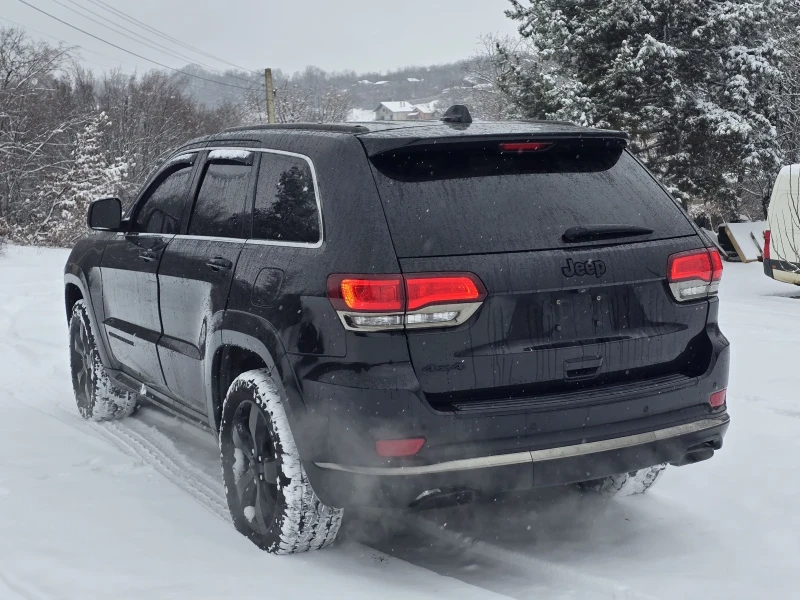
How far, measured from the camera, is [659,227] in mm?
3561

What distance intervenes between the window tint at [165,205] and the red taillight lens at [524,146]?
1.94 meters

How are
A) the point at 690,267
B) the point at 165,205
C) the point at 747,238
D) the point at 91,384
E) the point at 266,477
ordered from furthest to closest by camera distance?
the point at 747,238, the point at 91,384, the point at 165,205, the point at 266,477, the point at 690,267

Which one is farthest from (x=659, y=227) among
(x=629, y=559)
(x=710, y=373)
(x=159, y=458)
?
(x=159, y=458)

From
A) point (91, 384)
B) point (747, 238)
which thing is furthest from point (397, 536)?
point (747, 238)

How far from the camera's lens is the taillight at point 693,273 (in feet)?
11.4

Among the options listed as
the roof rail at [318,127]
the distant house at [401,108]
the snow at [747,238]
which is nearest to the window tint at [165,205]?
the roof rail at [318,127]

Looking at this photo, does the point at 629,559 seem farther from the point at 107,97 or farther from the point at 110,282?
the point at 107,97

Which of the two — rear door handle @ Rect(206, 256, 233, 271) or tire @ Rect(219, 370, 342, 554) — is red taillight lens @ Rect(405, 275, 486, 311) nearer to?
tire @ Rect(219, 370, 342, 554)

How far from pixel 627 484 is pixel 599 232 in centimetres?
147

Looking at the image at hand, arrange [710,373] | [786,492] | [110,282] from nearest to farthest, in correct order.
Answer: [710,373] < [786,492] < [110,282]

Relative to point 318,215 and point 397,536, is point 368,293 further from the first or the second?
point 397,536

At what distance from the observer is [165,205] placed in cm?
489

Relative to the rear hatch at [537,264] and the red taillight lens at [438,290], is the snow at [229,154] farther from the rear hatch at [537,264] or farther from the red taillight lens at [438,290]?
the red taillight lens at [438,290]

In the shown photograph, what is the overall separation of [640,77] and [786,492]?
2062 centimetres
